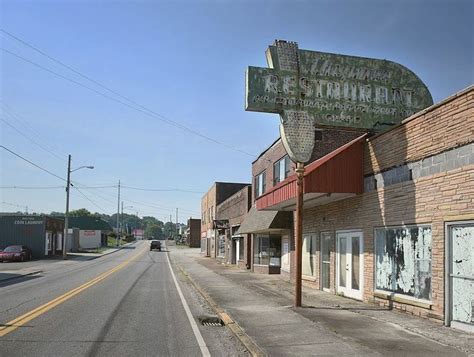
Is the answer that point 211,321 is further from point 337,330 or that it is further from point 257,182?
point 257,182

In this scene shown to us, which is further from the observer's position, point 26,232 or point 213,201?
point 213,201

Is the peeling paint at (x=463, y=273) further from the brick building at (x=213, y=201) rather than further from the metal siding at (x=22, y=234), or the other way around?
the metal siding at (x=22, y=234)

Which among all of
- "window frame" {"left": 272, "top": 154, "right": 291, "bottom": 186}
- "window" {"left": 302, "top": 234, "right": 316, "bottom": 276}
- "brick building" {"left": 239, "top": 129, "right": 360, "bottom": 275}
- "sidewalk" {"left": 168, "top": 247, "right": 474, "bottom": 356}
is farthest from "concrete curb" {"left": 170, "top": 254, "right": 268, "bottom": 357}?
"window frame" {"left": 272, "top": 154, "right": 291, "bottom": 186}

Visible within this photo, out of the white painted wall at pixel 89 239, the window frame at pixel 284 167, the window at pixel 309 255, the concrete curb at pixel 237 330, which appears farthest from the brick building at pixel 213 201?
the concrete curb at pixel 237 330

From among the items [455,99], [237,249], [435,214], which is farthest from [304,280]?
[237,249]

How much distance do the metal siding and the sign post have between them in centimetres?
4175

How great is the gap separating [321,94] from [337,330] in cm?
743

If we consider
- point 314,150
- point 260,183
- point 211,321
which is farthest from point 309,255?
point 260,183

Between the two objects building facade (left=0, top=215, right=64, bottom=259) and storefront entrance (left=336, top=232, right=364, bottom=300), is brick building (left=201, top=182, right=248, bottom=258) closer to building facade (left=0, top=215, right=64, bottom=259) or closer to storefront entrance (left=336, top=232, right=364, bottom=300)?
building facade (left=0, top=215, right=64, bottom=259)

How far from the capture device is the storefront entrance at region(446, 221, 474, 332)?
10.1 m

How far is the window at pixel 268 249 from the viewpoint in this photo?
98.1ft

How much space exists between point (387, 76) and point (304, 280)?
902 centimetres

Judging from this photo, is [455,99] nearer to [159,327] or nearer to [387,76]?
[387,76]

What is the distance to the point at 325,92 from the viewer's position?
15359 mm
